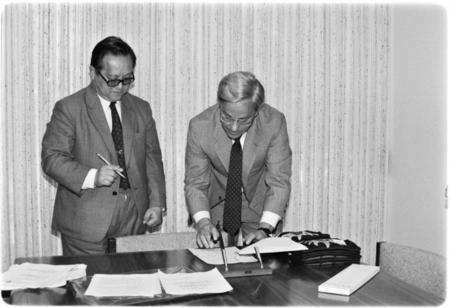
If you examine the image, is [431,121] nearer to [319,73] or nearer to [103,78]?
[319,73]

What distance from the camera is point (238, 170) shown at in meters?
2.92

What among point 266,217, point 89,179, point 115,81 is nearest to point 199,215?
point 266,217

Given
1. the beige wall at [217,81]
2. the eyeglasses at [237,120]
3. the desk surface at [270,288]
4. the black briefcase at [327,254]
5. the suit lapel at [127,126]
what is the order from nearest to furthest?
1. the desk surface at [270,288]
2. the black briefcase at [327,254]
3. the eyeglasses at [237,120]
4. the suit lapel at [127,126]
5. the beige wall at [217,81]

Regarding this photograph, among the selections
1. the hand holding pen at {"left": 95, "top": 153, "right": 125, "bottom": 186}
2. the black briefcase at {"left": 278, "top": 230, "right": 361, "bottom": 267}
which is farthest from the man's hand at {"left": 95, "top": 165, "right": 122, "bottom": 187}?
the black briefcase at {"left": 278, "top": 230, "right": 361, "bottom": 267}

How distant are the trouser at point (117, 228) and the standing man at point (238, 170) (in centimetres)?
36

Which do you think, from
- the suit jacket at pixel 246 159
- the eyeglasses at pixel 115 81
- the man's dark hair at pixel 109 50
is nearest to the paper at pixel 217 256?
the suit jacket at pixel 246 159

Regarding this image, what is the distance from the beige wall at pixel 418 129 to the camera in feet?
12.7

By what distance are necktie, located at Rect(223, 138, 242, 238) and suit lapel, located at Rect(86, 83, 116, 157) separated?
65cm

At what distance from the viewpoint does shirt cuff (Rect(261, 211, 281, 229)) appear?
2.82 metres

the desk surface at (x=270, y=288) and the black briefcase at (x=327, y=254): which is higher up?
the black briefcase at (x=327, y=254)

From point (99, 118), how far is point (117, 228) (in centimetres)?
60

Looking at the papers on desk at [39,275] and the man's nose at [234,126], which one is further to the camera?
the man's nose at [234,126]

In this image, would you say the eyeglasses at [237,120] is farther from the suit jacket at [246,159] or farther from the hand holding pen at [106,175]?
the hand holding pen at [106,175]

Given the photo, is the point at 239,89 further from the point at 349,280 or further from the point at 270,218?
the point at 349,280
